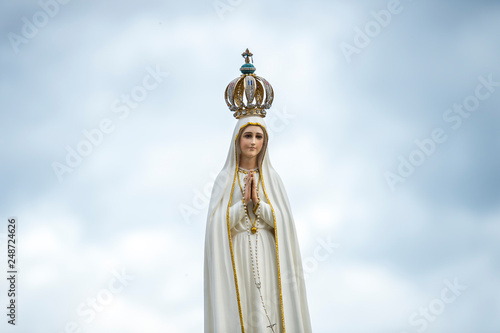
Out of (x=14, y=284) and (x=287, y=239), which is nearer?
(x=287, y=239)

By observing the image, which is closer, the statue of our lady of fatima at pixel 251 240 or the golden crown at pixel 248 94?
the statue of our lady of fatima at pixel 251 240

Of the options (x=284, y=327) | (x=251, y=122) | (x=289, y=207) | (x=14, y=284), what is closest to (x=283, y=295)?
(x=284, y=327)

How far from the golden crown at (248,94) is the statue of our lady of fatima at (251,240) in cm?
2

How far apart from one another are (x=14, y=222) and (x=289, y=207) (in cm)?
481

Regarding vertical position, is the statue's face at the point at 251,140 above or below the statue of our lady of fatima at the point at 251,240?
above

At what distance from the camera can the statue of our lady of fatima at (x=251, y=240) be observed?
1115cm

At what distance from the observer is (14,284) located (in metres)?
12.8

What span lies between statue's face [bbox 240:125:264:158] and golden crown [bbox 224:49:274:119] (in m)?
0.29

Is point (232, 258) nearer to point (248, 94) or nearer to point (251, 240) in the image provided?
point (251, 240)

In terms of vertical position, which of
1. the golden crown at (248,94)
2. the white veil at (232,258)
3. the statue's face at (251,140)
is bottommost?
the white veil at (232,258)

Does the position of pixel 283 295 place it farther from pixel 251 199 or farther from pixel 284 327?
pixel 251 199

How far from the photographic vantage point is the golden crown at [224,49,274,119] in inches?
481

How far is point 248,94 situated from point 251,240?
7.68ft

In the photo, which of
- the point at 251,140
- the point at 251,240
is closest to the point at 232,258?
the point at 251,240
